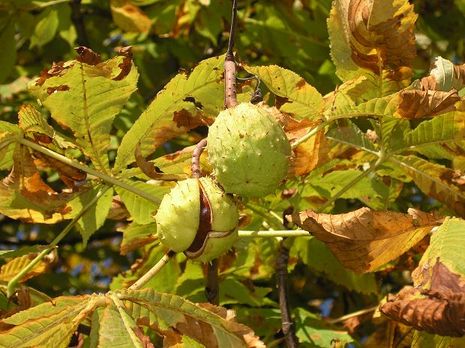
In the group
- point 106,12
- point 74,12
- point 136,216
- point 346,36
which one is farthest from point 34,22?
point 346,36

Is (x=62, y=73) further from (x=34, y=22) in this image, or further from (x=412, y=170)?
(x=34, y=22)

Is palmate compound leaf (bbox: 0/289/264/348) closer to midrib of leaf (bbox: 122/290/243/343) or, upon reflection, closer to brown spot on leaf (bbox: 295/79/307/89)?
midrib of leaf (bbox: 122/290/243/343)

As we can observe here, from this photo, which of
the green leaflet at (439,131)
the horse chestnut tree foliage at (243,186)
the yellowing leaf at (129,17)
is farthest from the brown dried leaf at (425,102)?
the yellowing leaf at (129,17)

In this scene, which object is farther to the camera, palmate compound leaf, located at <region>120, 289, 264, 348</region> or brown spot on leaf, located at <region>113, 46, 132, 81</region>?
brown spot on leaf, located at <region>113, 46, 132, 81</region>

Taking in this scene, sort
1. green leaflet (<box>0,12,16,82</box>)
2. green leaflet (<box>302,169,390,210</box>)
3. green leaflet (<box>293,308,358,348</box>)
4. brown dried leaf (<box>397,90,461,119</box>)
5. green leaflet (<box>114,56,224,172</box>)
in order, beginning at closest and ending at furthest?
brown dried leaf (<box>397,90,461,119</box>) < green leaflet (<box>114,56,224,172</box>) < green leaflet (<box>302,169,390,210</box>) < green leaflet (<box>293,308,358,348</box>) < green leaflet (<box>0,12,16,82</box>)

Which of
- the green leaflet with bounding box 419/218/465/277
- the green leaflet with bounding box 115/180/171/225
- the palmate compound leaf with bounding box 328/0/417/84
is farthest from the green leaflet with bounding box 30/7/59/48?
the green leaflet with bounding box 419/218/465/277

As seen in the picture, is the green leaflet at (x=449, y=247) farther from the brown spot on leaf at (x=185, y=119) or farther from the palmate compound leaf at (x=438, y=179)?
the brown spot on leaf at (x=185, y=119)
